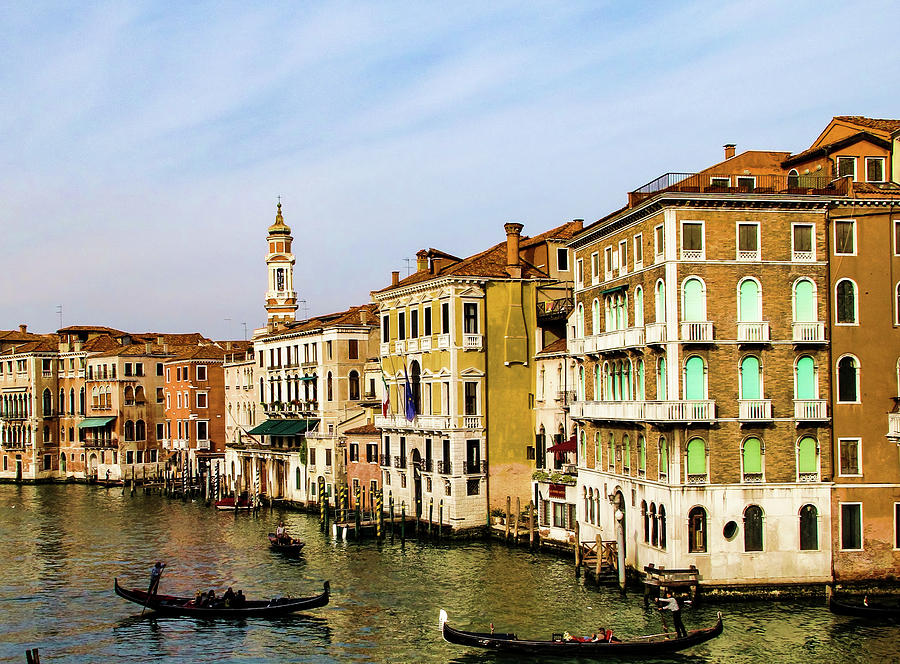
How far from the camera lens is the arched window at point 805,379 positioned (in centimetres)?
3194

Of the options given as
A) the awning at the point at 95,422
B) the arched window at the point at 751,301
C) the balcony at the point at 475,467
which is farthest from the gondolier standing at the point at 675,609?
the awning at the point at 95,422

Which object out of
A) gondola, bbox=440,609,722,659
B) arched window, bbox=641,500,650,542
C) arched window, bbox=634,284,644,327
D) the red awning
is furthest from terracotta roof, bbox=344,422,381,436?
gondola, bbox=440,609,722,659

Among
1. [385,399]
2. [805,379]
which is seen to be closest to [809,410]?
[805,379]

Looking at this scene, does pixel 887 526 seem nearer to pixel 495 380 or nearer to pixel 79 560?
pixel 495 380

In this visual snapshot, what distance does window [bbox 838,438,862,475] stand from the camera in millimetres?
31766

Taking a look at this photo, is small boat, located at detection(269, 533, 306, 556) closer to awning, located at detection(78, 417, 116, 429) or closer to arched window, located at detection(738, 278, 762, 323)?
arched window, located at detection(738, 278, 762, 323)

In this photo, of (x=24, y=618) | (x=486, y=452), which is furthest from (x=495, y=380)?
(x=24, y=618)

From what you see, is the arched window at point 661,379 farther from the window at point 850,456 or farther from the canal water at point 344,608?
the canal water at point 344,608

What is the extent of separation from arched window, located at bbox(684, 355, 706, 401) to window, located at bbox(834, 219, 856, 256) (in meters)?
5.44

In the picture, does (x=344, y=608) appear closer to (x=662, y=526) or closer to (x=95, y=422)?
(x=662, y=526)

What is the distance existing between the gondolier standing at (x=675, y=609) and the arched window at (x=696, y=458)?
12.3 feet

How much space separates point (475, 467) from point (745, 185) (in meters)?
18.3

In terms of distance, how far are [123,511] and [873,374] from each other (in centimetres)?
4627

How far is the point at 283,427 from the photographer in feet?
209
